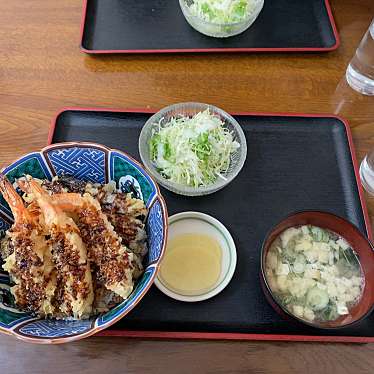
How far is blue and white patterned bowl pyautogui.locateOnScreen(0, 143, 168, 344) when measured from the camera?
0.89 meters

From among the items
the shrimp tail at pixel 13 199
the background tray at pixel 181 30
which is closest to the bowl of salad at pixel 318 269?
the shrimp tail at pixel 13 199

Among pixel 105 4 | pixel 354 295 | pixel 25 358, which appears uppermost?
pixel 105 4

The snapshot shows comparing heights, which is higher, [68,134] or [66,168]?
[66,168]

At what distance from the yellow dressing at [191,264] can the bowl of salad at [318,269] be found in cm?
15

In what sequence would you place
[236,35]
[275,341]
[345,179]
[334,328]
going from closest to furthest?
[334,328] → [275,341] → [345,179] → [236,35]

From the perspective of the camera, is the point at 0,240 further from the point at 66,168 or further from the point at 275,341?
the point at 275,341

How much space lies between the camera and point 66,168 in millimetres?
1112

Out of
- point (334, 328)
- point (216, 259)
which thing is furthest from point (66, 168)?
point (334, 328)

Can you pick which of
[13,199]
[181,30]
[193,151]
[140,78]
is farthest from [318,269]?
[181,30]

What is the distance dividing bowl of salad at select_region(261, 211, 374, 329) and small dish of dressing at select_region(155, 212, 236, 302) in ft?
0.41

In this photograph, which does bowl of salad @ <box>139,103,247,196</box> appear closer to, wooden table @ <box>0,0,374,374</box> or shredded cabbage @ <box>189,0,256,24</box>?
wooden table @ <box>0,0,374,374</box>

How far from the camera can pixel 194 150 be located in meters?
1.32

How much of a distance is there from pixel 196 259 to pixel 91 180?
1.19ft

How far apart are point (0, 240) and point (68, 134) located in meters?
0.47
